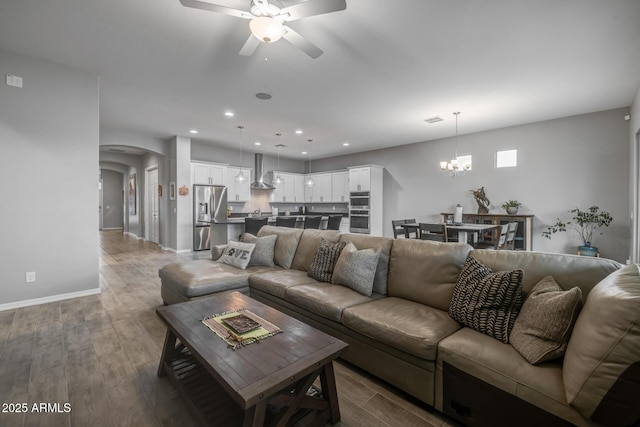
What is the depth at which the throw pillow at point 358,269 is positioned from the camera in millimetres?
2461

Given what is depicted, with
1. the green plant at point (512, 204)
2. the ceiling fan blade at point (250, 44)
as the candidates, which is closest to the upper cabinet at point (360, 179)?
the green plant at point (512, 204)

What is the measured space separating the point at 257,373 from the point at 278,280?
155 centimetres

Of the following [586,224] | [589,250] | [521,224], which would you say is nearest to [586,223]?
[586,224]

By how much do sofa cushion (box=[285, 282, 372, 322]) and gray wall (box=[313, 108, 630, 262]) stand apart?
16.7 feet

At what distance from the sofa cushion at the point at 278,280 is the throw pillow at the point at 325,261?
0.28 ft

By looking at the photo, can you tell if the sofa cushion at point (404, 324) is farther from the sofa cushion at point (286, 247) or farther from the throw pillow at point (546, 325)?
the sofa cushion at point (286, 247)

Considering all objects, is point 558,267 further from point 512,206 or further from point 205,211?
point 205,211

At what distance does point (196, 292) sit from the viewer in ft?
9.19

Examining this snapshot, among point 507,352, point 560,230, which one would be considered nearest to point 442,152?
point 560,230

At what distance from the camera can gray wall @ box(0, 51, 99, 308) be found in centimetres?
319

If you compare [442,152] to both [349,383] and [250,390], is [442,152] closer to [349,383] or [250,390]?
[349,383]

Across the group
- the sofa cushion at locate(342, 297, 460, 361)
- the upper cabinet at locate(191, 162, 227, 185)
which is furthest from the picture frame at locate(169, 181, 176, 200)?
the sofa cushion at locate(342, 297, 460, 361)

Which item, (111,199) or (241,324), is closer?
(241,324)

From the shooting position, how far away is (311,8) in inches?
78.1
